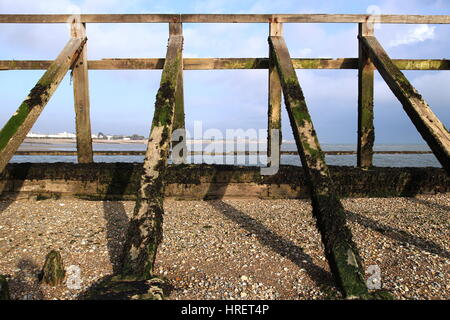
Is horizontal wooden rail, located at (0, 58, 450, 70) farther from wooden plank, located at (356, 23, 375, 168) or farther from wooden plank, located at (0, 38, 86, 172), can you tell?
wooden plank, located at (0, 38, 86, 172)

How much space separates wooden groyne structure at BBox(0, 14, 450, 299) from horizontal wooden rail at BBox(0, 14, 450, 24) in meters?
0.02

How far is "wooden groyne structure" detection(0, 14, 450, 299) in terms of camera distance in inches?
114

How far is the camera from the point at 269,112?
6.62 m

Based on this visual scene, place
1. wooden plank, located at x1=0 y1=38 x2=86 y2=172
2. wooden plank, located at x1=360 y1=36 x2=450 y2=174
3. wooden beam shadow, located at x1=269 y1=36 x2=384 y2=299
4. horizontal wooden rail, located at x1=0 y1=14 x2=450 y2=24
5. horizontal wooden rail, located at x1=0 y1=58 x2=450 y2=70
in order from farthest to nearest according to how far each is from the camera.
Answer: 1. horizontal wooden rail, located at x1=0 y1=58 x2=450 y2=70
2. horizontal wooden rail, located at x1=0 y1=14 x2=450 y2=24
3. wooden plank, located at x1=0 y1=38 x2=86 y2=172
4. wooden plank, located at x1=360 y1=36 x2=450 y2=174
5. wooden beam shadow, located at x1=269 y1=36 x2=384 y2=299

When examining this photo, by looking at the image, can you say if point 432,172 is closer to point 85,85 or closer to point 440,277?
point 440,277

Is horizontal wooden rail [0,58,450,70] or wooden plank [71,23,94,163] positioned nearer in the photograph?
wooden plank [71,23,94,163]

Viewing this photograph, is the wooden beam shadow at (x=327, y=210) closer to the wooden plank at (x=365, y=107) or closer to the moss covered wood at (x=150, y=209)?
the moss covered wood at (x=150, y=209)

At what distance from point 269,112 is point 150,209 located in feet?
13.7

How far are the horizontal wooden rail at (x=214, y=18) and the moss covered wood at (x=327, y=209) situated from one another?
2977 mm

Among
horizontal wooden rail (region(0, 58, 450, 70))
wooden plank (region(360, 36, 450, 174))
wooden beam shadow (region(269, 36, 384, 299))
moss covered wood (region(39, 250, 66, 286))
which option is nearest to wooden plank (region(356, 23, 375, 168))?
horizontal wooden rail (region(0, 58, 450, 70))

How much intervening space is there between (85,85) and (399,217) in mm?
6301

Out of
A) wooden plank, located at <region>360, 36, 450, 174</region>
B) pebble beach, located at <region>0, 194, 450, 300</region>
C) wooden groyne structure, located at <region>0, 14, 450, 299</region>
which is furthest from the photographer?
A: wooden plank, located at <region>360, 36, 450, 174</region>

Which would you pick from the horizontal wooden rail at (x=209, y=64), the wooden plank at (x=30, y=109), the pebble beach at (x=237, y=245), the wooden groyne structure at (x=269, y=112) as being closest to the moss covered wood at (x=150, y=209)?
the wooden groyne structure at (x=269, y=112)

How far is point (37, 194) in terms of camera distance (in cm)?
620
